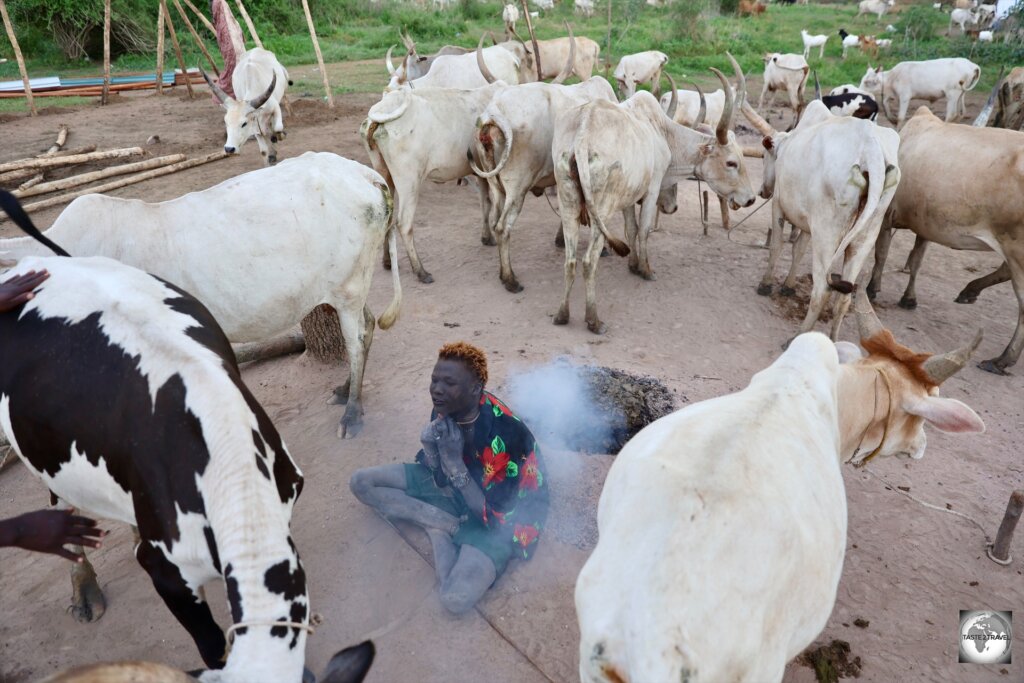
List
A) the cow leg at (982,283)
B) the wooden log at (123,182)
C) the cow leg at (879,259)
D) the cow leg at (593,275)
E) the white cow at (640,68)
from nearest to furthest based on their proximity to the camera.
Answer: the cow leg at (593,275) → the cow leg at (982,283) → the cow leg at (879,259) → the wooden log at (123,182) → the white cow at (640,68)

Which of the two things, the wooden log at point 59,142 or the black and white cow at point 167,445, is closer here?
the black and white cow at point 167,445

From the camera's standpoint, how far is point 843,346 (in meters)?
3.53

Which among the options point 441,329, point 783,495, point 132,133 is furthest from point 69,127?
point 783,495

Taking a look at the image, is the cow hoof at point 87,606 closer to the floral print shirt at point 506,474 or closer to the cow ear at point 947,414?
the floral print shirt at point 506,474

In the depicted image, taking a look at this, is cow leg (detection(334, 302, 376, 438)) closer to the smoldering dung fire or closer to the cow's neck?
the smoldering dung fire

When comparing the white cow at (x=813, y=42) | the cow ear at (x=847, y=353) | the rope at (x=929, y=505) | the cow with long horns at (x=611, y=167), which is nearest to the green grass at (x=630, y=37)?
the white cow at (x=813, y=42)

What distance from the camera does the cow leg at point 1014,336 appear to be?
19.0ft

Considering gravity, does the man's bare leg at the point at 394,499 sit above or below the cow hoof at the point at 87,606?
above

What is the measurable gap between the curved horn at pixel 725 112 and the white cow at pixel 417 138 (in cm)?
238

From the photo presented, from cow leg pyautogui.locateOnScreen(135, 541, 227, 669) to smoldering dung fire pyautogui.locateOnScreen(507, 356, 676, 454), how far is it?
245cm

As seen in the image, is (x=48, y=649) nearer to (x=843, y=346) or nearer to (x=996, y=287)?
(x=843, y=346)

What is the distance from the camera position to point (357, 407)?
487 cm

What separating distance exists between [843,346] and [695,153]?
4336mm

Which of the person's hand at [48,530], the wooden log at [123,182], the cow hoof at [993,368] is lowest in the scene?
the cow hoof at [993,368]
